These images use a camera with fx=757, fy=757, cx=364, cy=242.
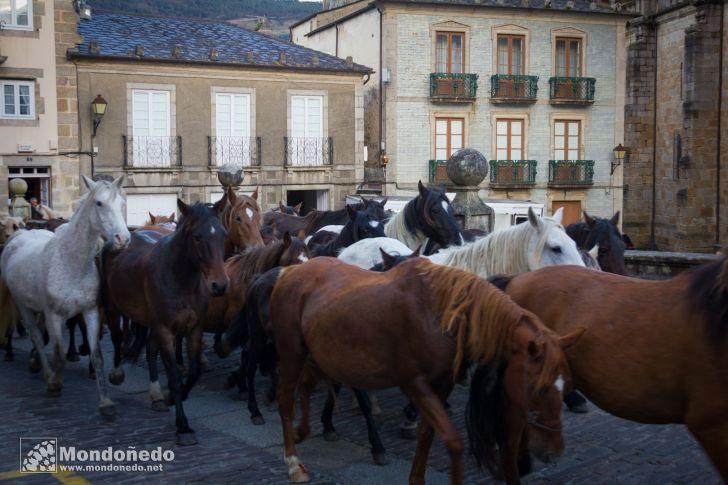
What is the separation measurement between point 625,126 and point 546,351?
30.9 meters

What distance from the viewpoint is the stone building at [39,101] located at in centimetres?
2148

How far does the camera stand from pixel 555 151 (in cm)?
3081

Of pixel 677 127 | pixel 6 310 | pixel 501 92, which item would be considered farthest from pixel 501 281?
pixel 677 127

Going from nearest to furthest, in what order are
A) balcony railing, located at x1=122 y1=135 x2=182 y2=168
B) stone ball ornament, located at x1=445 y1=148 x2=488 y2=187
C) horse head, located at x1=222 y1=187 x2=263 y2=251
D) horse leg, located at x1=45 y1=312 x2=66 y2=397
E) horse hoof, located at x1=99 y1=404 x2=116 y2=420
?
horse hoof, located at x1=99 y1=404 x2=116 y2=420 → horse leg, located at x1=45 y1=312 x2=66 y2=397 → horse head, located at x1=222 y1=187 x2=263 y2=251 → stone ball ornament, located at x1=445 y1=148 x2=488 y2=187 → balcony railing, located at x1=122 y1=135 x2=182 y2=168

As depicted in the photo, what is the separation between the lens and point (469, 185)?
1120 centimetres

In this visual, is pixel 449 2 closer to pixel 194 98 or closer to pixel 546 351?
pixel 194 98

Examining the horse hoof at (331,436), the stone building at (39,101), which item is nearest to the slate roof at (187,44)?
the stone building at (39,101)

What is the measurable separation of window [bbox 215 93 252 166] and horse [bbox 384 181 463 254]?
56.8 feet

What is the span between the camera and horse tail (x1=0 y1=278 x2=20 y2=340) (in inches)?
376

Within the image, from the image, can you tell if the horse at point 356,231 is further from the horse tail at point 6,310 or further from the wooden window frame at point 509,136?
the wooden window frame at point 509,136

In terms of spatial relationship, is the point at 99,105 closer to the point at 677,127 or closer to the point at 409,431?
the point at 409,431

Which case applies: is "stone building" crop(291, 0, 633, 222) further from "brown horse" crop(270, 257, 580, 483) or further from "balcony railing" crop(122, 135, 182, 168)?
"brown horse" crop(270, 257, 580, 483)

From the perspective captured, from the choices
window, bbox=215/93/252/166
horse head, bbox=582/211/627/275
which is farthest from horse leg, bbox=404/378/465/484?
window, bbox=215/93/252/166

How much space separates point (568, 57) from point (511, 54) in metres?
2.63
